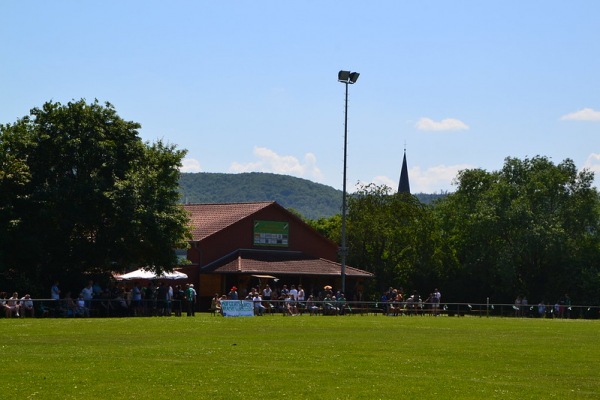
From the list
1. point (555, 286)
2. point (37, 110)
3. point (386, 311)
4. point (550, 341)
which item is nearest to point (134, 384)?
point (550, 341)

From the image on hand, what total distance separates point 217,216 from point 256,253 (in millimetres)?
4813

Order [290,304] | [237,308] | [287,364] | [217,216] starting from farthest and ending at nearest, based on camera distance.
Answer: [217,216]
[290,304]
[237,308]
[287,364]

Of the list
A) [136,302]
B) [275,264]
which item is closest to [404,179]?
[275,264]

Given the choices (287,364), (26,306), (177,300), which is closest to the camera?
(287,364)

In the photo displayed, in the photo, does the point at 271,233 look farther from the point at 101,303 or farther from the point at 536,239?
the point at 101,303

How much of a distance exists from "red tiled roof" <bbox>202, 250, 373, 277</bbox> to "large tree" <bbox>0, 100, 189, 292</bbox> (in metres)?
15.3

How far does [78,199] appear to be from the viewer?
47.1 metres

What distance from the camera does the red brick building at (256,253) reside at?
66.2m

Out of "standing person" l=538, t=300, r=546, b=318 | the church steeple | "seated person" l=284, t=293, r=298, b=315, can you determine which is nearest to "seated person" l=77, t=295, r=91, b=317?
"seated person" l=284, t=293, r=298, b=315

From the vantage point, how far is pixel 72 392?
51.2ft

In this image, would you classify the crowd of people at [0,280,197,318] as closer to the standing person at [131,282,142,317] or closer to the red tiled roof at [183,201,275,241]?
the standing person at [131,282,142,317]

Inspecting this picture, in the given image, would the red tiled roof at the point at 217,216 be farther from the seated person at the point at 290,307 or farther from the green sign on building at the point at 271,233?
the seated person at the point at 290,307

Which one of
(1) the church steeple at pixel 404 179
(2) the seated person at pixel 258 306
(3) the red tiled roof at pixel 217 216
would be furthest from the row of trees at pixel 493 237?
(1) the church steeple at pixel 404 179

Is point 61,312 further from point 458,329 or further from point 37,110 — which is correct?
point 458,329
